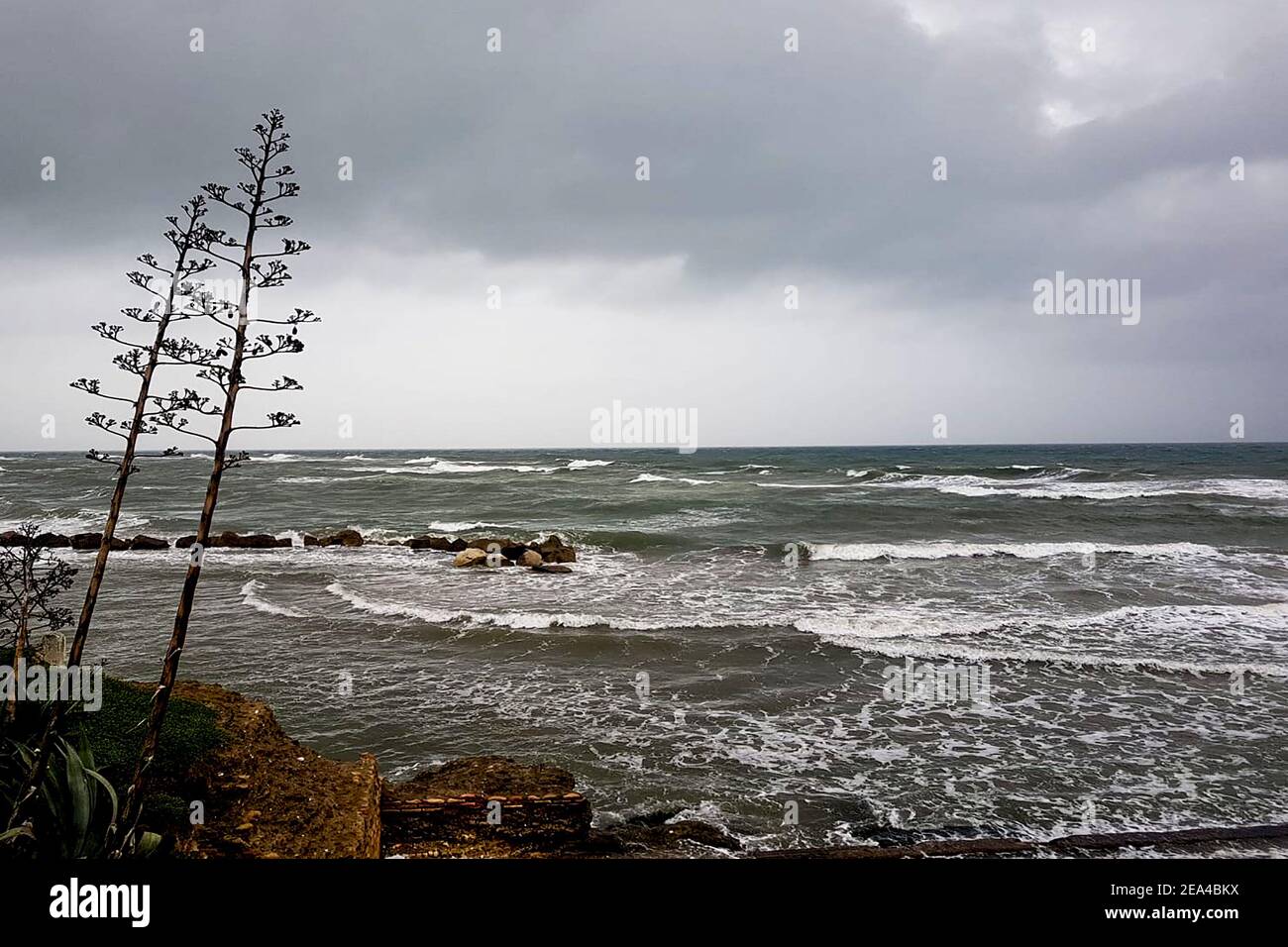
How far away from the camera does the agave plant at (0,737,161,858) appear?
347 cm

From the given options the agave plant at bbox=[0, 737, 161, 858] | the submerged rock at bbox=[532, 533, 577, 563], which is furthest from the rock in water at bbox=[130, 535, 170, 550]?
the agave plant at bbox=[0, 737, 161, 858]

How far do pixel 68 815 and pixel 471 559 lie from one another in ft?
59.3

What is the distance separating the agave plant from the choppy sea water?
4127 millimetres

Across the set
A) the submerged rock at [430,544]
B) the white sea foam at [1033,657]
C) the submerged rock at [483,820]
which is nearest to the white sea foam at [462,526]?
the submerged rock at [430,544]

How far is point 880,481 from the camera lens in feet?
180

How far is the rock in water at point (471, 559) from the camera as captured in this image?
21.3 metres

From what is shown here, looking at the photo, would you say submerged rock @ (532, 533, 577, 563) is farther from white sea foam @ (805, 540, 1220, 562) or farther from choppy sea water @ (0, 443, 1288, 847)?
white sea foam @ (805, 540, 1220, 562)

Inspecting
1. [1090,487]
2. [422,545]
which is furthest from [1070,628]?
[1090,487]

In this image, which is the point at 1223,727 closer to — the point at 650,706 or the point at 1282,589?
the point at 650,706

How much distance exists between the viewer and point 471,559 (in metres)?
21.5

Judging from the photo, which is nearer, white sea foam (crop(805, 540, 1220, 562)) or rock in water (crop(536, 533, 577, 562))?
rock in water (crop(536, 533, 577, 562))

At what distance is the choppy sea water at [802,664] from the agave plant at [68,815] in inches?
162

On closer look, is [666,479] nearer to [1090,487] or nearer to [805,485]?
[805,485]
